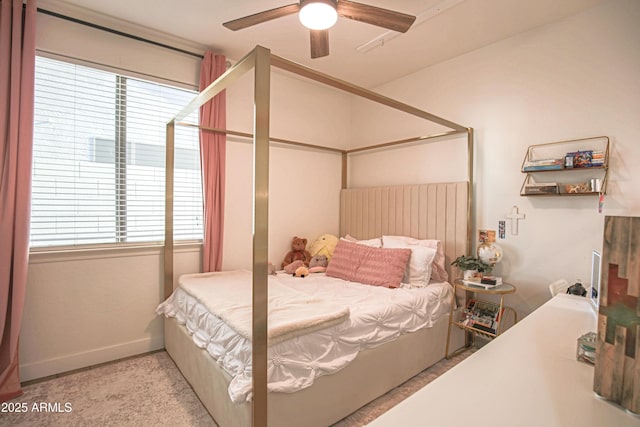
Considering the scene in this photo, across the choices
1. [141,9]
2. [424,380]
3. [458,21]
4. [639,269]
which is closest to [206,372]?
[424,380]

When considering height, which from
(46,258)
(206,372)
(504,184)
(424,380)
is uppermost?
(504,184)

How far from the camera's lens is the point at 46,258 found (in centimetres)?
230

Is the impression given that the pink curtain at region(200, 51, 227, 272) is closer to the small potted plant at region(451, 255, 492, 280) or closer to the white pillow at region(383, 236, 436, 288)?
the white pillow at region(383, 236, 436, 288)

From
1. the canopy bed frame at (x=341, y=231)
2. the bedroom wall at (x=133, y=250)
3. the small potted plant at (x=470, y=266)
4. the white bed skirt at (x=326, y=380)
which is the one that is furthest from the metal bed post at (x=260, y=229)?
the small potted plant at (x=470, y=266)

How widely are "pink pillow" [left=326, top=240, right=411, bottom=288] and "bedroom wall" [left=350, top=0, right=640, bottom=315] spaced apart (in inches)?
34.1

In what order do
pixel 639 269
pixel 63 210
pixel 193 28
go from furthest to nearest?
1. pixel 193 28
2. pixel 63 210
3. pixel 639 269

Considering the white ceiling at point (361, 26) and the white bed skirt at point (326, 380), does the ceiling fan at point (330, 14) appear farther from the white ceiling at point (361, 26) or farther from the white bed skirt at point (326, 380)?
the white bed skirt at point (326, 380)

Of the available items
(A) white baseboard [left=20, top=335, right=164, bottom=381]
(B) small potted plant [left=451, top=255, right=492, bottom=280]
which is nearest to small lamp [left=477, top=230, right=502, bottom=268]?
(B) small potted plant [left=451, top=255, right=492, bottom=280]

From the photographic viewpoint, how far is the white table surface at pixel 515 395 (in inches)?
27.2

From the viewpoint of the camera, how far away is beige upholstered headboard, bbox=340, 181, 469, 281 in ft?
9.29

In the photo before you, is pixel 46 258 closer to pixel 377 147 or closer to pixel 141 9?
pixel 141 9

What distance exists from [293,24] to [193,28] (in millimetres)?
834

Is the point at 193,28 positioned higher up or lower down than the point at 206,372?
higher up

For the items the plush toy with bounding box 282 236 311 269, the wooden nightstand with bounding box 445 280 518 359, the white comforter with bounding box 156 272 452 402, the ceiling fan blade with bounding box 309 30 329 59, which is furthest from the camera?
the plush toy with bounding box 282 236 311 269
